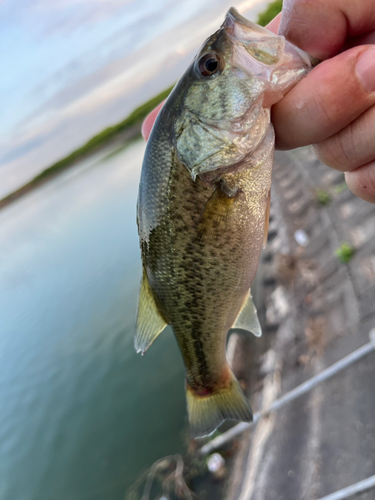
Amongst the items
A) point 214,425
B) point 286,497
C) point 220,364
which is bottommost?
point 286,497

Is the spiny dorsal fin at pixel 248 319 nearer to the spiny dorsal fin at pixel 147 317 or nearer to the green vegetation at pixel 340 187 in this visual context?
the spiny dorsal fin at pixel 147 317

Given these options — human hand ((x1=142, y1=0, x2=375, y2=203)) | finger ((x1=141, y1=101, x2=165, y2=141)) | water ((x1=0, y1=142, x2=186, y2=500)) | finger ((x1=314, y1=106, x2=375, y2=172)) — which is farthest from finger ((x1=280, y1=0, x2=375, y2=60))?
water ((x1=0, y1=142, x2=186, y2=500))

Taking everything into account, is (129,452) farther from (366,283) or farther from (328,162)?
(328,162)

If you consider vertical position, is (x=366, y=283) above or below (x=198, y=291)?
below

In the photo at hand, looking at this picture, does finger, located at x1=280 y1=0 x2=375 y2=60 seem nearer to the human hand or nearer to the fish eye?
the human hand

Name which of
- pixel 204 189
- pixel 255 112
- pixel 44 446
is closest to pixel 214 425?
pixel 204 189

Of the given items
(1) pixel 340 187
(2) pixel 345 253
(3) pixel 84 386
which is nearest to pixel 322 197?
(1) pixel 340 187

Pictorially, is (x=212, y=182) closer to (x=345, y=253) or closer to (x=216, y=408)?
(x=216, y=408)
